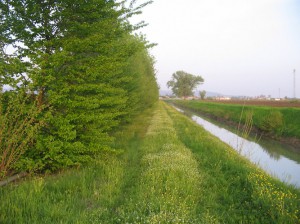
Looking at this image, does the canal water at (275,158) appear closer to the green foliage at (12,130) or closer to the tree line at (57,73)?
the tree line at (57,73)

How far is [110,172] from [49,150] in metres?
1.90

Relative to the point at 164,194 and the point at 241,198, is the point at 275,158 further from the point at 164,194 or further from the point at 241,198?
the point at 164,194

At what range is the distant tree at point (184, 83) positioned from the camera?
137625 mm

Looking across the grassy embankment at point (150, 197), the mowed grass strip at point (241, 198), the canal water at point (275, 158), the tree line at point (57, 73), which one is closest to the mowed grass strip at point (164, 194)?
the grassy embankment at point (150, 197)

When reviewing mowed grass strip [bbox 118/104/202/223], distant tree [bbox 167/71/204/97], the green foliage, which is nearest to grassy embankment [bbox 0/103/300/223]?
mowed grass strip [bbox 118/104/202/223]

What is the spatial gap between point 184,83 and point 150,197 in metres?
135

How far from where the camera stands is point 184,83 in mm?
138750

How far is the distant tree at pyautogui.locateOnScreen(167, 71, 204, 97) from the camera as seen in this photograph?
137625mm

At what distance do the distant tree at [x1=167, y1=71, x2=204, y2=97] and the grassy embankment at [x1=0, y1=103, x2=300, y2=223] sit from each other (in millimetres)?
129613

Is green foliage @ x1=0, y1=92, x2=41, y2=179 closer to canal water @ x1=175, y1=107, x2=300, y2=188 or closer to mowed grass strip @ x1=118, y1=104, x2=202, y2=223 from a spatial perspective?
mowed grass strip @ x1=118, y1=104, x2=202, y2=223

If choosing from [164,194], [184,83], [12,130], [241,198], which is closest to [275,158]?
[241,198]

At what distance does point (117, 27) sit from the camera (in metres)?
9.59

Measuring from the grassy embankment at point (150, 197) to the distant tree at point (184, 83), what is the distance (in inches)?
5103

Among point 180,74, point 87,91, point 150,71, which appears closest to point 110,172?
point 87,91
